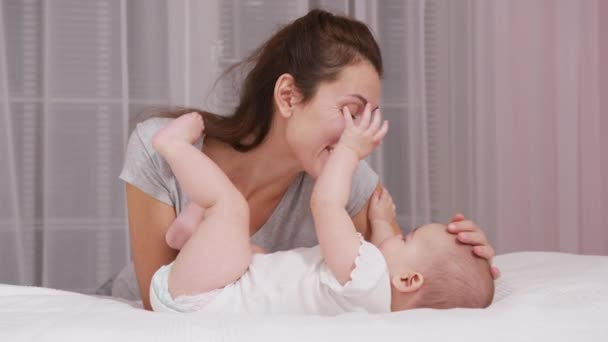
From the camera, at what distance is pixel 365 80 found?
148 cm

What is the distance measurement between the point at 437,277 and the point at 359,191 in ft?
1.87

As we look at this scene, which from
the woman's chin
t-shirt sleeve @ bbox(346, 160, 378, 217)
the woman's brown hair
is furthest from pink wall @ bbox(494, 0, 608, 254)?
the woman's chin

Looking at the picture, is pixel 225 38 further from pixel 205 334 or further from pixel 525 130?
pixel 205 334

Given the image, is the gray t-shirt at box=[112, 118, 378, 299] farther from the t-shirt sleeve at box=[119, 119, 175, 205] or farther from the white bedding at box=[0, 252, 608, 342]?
the white bedding at box=[0, 252, 608, 342]

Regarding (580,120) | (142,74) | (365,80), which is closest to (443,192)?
(580,120)

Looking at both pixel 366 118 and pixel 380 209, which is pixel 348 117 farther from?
pixel 380 209

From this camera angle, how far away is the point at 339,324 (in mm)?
1028

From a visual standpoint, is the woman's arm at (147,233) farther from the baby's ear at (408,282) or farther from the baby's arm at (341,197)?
the baby's ear at (408,282)

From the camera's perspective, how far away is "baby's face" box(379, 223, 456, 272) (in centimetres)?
126

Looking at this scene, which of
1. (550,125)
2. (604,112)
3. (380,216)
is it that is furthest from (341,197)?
(604,112)

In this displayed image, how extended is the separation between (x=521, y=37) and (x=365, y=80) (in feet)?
5.22

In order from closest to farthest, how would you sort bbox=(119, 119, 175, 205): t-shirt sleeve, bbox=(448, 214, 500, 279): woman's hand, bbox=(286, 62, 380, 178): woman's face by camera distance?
bbox=(448, 214, 500, 279): woman's hand → bbox=(286, 62, 380, 178): woman's face → bbox=(119, 119, 175, 205): t-shirt sleeve

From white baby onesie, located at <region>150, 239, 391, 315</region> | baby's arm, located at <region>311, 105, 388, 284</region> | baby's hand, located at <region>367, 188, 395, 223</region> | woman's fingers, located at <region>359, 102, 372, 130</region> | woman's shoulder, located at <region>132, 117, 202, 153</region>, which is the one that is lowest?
white baby onesie, located at <region>150, 239, 391, 315</region>

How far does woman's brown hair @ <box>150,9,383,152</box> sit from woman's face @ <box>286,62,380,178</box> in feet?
0.07
